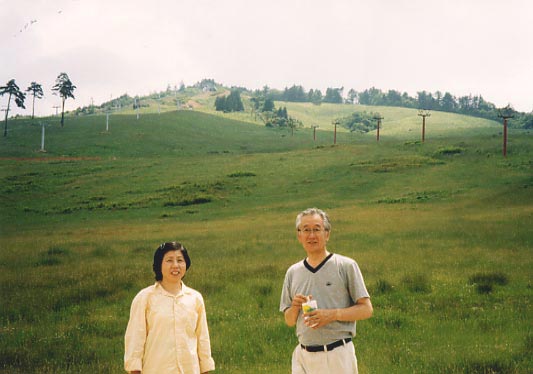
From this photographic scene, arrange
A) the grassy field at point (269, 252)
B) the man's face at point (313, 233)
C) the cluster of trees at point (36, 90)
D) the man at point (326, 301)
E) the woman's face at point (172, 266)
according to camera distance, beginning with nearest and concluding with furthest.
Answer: the man at point (326, 301)
the man's face at point (313, 233)
the woman's face at point (172, 266)
the grassy field at point (269, 252)
the cluster of trees at point (36, 90)

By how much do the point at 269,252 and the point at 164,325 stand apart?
1732cm

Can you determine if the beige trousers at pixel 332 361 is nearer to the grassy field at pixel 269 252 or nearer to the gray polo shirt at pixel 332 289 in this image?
the gray polo shirt at pixel 332 289

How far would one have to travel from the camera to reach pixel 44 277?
18.6m

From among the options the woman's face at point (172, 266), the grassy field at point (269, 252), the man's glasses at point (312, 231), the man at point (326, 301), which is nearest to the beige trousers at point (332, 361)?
the man at point (326, 301)

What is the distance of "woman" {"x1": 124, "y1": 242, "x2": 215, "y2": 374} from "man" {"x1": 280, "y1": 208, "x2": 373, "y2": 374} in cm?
119

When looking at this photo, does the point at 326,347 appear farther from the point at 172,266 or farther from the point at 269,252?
the point at 269,252

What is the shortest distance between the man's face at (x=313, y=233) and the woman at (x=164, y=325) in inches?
54.8

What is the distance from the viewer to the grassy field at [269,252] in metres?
11.2

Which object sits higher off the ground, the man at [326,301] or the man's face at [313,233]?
the man's face at [313,233]

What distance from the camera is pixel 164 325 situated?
241 inches

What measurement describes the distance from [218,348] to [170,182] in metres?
52.8

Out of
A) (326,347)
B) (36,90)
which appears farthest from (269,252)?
(36,90)

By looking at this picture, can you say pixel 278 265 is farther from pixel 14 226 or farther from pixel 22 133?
pixel 22 133

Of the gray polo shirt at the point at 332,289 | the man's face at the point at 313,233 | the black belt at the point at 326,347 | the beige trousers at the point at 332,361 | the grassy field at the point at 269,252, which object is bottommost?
the grassy field at the point at 269,252
